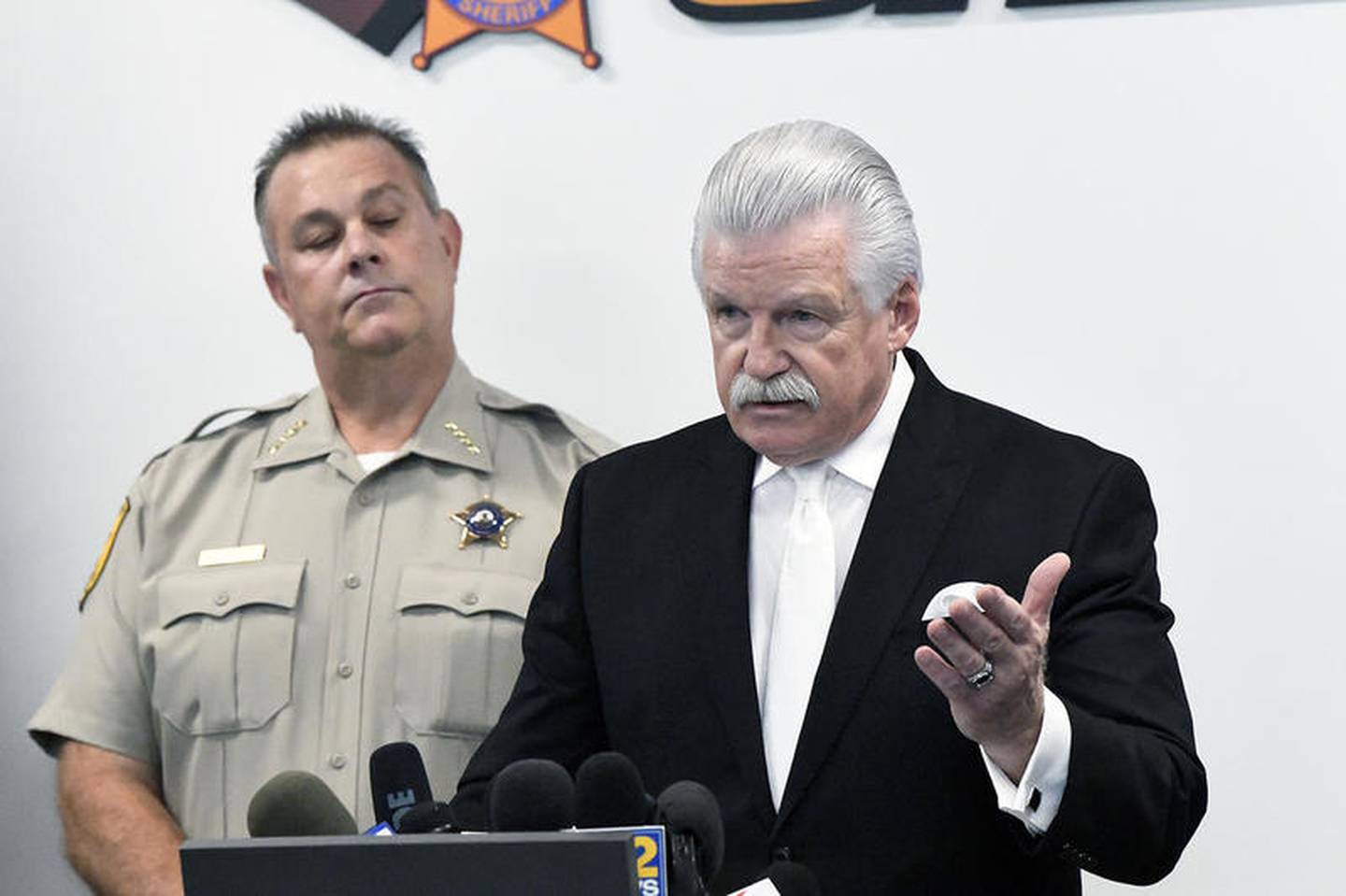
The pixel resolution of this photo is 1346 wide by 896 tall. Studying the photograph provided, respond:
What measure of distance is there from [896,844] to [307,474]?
1.30 m

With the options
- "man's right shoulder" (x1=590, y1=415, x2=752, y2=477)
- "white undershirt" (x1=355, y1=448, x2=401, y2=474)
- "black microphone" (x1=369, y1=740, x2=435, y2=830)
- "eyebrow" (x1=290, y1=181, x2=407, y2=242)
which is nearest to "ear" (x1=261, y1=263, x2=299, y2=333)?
"eyebrow" (x1=290, y1=181, x2=407, y2=242)

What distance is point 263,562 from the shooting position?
325 centimetres

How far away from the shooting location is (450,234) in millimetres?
3428

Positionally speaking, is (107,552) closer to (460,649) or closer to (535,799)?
(460,649)

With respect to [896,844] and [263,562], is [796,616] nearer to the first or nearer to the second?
[896,844]

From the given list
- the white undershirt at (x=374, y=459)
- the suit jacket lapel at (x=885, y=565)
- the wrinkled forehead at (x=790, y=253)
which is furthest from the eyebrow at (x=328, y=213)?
the suit jacket lapel at (x=885, y=565)

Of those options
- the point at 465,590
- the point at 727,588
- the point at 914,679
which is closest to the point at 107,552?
the point at 465,590

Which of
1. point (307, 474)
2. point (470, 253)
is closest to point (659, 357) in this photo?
point (470, 253)

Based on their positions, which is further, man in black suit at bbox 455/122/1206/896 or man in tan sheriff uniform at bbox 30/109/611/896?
man in tan sheriff uniform at bbox 30/109/611/896

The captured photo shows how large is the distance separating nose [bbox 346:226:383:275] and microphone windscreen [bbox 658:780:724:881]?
153 centimetres

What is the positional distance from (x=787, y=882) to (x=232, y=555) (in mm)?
1421

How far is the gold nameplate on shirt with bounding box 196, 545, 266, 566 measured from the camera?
3262 millimetres

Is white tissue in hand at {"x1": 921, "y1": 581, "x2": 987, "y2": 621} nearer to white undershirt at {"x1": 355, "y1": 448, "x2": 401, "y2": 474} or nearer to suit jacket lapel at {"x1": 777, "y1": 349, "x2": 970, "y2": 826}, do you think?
suit jacket lapel at {"x1": 777, "y1": 349, "x2": 970, "y2": 826}

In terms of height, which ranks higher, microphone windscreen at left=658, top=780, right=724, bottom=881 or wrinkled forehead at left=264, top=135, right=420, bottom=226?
wrinkled forehead at left=264, top=135, right=420, bottom=226
